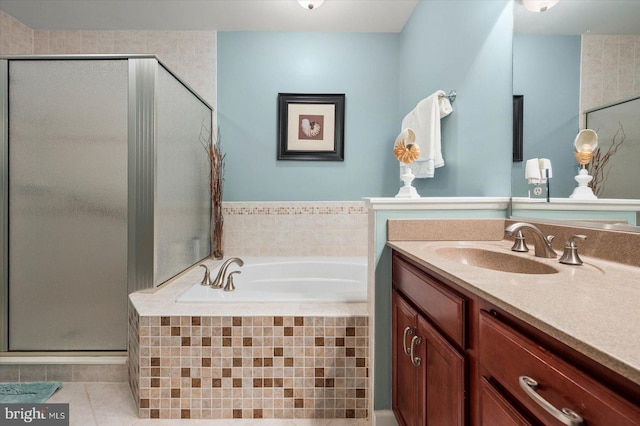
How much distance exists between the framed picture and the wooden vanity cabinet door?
1.68 meters

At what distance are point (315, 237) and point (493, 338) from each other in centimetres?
212

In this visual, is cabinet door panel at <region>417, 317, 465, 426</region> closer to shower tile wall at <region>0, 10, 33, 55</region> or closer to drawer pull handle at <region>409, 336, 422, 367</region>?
drawer pull handle at <region>409, 336, 422, 367</region>

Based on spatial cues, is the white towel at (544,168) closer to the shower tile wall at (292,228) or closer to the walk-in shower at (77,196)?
the shower tile wall at (292,228)

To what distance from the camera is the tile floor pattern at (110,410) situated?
1.42 m

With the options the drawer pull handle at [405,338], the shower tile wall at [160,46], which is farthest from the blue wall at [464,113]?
the shower tile wall at [160,46]

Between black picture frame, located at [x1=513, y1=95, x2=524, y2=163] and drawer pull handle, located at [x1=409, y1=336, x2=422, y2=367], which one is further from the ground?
black picture frame, located at [x1=513, y1=95, x2=524, y2=163]

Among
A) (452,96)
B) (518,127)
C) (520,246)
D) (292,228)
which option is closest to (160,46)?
(292,228)

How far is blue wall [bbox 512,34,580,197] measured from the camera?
3.55ft

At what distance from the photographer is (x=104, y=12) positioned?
249cm

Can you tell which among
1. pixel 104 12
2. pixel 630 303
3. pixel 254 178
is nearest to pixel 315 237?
pixel 254 178

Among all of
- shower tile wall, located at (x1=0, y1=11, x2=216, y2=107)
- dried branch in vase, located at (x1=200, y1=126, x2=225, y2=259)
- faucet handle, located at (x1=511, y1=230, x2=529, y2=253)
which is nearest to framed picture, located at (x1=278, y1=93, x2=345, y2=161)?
dried branch in vase, located at (x1=200, y1=126, x2=225, y2=259)

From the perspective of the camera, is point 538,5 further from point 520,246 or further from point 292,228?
point 292,228

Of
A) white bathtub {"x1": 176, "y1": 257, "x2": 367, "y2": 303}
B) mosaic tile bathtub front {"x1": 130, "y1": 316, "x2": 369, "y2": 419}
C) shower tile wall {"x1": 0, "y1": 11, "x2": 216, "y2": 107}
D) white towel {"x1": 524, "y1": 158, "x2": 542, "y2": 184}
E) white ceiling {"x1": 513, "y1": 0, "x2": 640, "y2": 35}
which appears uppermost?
shower tile wall {"x1": 0, "y1": 11, "x2": 216, "y2": 107}

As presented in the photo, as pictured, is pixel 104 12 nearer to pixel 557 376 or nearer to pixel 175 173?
pixel 175 173
